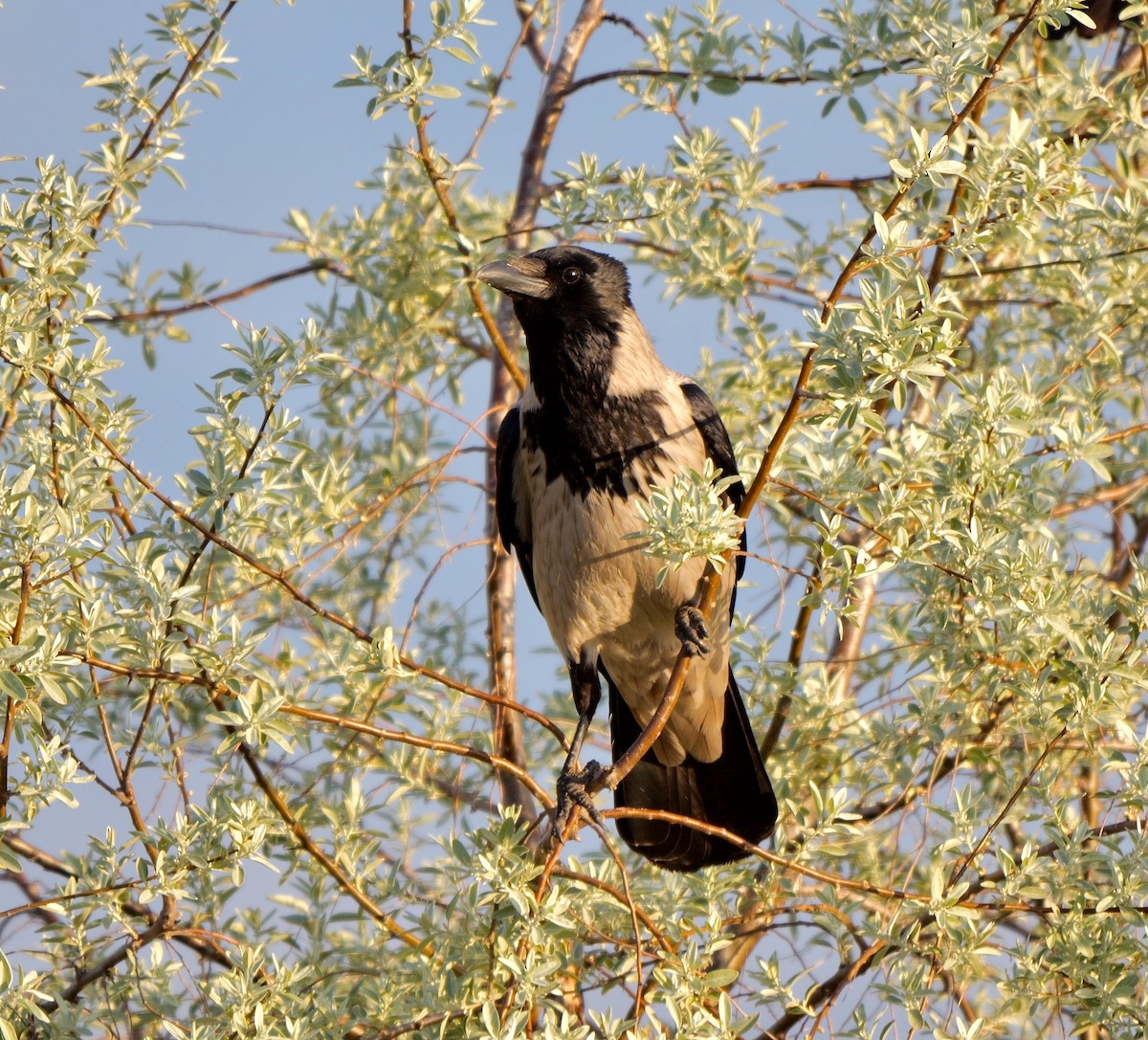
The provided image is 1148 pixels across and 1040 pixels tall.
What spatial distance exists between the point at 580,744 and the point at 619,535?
0.90 m

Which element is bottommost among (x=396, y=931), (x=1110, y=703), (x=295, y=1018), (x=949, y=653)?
(x=295, y=1018)

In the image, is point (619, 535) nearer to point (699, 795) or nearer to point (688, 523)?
point (699, 795)

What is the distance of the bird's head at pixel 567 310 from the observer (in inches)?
168

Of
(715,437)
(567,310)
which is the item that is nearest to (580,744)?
(715,437)

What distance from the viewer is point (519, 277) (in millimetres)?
4336

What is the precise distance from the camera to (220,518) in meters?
3.09

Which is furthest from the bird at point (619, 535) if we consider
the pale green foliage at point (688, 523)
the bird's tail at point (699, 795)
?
the pale green foliage at point (688, 523)

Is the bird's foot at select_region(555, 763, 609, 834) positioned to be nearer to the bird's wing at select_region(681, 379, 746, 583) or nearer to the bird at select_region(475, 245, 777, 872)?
the bird at select_region(475, 245, 777, 872)

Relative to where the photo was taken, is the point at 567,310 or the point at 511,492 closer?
the point at 567,310

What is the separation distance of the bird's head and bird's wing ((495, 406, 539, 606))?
282 millimetres

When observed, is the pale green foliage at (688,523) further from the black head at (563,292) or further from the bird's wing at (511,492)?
the bird's wing at (511,492)

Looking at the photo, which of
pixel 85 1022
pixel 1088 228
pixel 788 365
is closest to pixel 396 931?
pixel 85 1022

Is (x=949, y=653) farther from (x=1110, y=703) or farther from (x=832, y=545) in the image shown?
(x=832, y=545)

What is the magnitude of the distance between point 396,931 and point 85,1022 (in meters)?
0.80
